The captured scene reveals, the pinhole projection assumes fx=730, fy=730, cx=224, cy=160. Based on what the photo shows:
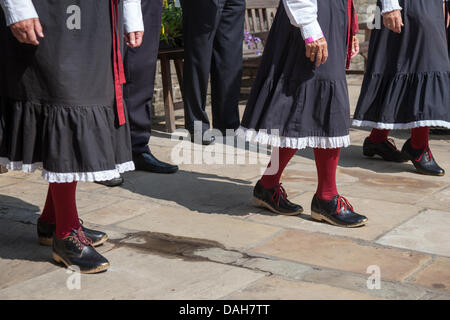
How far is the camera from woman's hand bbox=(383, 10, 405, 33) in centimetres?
414

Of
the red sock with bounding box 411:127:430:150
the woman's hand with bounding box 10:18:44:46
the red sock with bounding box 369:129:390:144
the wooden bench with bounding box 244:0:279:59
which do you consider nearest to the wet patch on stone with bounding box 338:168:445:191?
the red sock with bounding box 411:127:430:150

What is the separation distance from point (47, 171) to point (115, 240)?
63cm

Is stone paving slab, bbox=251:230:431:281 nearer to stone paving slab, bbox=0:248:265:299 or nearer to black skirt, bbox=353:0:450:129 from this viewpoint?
stone paving slab, bbox=0:248:265:299

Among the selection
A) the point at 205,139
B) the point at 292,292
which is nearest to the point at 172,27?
the point at 205,139

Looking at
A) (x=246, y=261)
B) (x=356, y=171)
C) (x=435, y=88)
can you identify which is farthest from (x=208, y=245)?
(x=435, y=88)

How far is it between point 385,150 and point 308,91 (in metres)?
1.58

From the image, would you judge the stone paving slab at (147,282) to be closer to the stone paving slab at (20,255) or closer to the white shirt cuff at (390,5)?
the stone paving slab at (20,255)

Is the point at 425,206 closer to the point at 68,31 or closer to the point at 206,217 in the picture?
the point at 206,217

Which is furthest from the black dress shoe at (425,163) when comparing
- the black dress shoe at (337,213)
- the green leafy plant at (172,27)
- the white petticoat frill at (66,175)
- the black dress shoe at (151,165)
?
the white petticoat frill at (66,175)

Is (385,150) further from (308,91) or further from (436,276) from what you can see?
(436,276)

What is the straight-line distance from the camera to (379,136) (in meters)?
4.81

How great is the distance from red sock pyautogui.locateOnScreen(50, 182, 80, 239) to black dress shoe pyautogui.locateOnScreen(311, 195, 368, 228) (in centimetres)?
118

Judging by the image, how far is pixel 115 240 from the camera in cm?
328

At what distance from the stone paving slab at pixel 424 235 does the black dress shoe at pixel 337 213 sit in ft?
0.56
